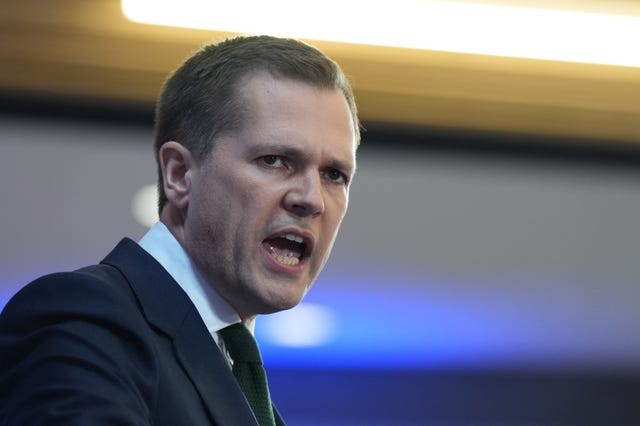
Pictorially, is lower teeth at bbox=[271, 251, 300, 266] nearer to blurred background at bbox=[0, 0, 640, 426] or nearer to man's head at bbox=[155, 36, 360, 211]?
man's head at bbox=[155, 36, 360, 211]

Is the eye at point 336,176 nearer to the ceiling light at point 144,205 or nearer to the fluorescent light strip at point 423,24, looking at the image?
the fluorescent light strip at point 423,24

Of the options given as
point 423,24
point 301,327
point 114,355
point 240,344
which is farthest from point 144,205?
point 114,355

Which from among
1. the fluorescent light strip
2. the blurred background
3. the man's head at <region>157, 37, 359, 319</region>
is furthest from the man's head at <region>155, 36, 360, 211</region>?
the blurred background

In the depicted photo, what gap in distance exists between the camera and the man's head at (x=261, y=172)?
1222 millimetres

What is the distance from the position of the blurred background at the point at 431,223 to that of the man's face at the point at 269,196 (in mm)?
1805

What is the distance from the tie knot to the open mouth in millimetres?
92

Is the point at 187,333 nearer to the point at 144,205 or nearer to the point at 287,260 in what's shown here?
the point at 287,260

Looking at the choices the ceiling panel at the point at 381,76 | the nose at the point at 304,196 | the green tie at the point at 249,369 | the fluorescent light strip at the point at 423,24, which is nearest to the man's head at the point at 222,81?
the nose at the point at 304,196

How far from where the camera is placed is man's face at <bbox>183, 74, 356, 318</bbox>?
1221mm

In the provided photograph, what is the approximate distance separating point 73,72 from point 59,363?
2387 millimetres

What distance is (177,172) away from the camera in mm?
1299

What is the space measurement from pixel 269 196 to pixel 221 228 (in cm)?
7

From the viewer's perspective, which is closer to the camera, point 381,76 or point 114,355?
point 114,355

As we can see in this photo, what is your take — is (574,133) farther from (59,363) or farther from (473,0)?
(59,363)
